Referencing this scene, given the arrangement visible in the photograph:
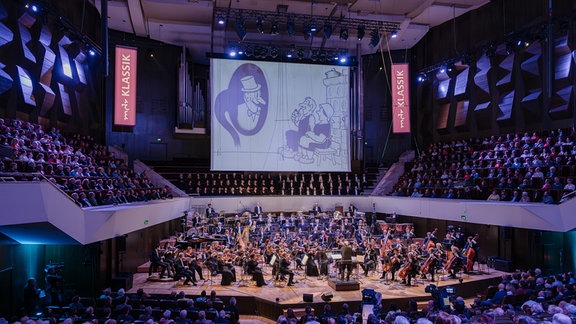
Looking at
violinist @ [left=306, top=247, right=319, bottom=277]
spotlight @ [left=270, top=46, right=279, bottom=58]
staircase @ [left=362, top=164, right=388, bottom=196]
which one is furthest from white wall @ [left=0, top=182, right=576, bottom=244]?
spotlight @ [left=270, top=46, right=279, bottom=58]

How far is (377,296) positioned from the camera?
10.7 metres

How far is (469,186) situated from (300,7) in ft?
40.4

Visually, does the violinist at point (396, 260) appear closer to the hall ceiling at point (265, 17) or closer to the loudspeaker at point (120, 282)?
the loudspeaker at point (120, 282)

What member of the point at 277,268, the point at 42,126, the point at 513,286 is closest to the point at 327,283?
the point at 277,268

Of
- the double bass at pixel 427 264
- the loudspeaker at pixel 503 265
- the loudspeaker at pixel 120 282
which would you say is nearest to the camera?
the loudspeaker at pixel 120 282

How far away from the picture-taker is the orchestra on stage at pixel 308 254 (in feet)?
44.1

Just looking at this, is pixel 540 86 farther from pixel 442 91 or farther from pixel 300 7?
pixel 300 7

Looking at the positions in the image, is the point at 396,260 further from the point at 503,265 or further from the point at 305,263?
the point at 503,265

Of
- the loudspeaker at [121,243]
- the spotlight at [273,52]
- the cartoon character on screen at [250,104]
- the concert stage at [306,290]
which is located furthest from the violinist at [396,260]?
the spotlight at [273,52]

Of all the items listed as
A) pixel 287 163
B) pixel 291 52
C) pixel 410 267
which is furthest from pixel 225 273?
pixel 291 52

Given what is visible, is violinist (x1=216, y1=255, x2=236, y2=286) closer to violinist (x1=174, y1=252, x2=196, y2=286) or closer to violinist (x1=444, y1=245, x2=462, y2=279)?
violinist (x1=174, y1=252, x2=196, y2=286)

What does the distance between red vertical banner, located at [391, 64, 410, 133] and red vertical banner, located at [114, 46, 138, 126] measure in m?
14.0

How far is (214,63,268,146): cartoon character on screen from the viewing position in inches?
904

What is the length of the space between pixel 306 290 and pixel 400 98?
15.7 meters
